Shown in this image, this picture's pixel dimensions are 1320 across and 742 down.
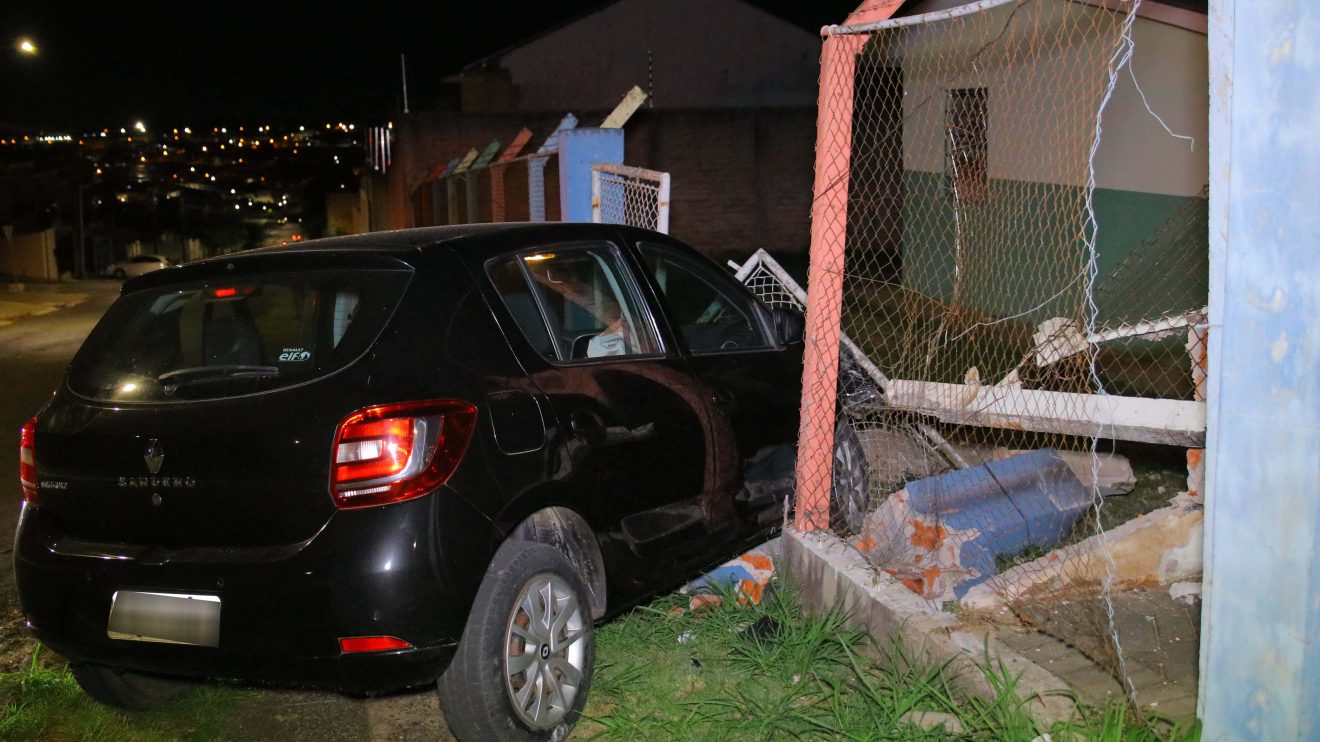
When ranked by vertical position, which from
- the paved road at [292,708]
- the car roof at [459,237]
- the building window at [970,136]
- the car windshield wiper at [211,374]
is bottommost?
the paved road at [292,708]

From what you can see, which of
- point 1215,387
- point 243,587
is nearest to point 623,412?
point 243,587

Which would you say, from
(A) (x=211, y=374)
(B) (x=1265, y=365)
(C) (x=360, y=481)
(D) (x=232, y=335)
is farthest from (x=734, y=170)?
(B) (x=1265, y=365)

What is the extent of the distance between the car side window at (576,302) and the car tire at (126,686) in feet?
5.95

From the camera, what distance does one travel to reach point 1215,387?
268 centimetres

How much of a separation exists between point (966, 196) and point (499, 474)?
7.01 meters

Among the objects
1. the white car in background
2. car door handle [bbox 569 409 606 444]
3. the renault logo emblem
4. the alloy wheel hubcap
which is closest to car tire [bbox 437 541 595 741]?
the alloy wheel hubcap

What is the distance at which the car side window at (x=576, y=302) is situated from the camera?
3900mm

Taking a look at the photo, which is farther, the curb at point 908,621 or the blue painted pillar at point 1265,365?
the curb at point 908,621

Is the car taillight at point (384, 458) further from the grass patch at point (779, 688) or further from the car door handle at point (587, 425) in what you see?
the grass patch at point (779, 688)

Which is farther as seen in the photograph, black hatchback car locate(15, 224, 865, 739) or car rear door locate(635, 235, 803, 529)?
car rear door locate(635, 235, 803, 529)

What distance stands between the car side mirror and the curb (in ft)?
2.75

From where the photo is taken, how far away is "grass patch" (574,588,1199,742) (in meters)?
3.37

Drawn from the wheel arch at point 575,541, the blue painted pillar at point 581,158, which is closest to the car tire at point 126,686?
the wheel arch at point 575,541

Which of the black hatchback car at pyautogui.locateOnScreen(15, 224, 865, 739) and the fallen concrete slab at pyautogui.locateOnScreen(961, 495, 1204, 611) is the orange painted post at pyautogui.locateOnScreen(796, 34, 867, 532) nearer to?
the black hatchback car at pyautogui.locateOnScreen(15, 224, 865, 739)
